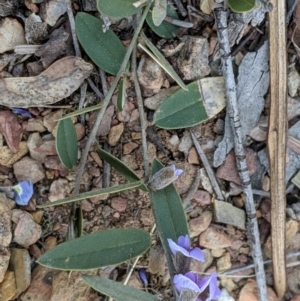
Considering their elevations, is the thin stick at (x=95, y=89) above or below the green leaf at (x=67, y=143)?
above

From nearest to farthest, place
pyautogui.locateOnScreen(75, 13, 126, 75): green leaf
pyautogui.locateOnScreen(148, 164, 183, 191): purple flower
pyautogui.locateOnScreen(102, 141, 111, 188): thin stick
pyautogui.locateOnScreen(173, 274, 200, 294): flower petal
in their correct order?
pyautogui.locateOnScreen(173, 274, 200, 294): flower petal < pyautogui.locateOnScreen(148, 164, 183, 191): purple flower < pyautogui.locateOnScreen(75, 13, 126, 75): green leaf < pyautogui.locateOnScreen(102, 141, 111, 188): thin stick

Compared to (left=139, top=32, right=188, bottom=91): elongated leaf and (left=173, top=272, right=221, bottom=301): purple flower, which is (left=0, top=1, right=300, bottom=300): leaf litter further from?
(left=173, top=272, right=221, bottom=301): purple flower

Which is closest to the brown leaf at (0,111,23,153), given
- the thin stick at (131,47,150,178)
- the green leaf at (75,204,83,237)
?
the green leaf at (75,204,83,237)

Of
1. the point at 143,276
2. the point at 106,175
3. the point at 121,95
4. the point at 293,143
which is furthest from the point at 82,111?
the point at 293,143

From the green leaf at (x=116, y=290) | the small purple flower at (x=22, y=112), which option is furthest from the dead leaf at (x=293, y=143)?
the small purple flower at (x=22, y=112)

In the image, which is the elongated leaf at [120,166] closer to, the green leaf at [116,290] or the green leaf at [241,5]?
the green leaf at [116,290]

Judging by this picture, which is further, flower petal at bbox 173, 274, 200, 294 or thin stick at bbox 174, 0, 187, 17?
thin stick at bbox 174, 0, 187, 17

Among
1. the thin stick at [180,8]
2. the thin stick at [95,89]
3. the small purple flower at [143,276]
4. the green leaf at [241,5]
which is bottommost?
the small purple flower at [143,276]
